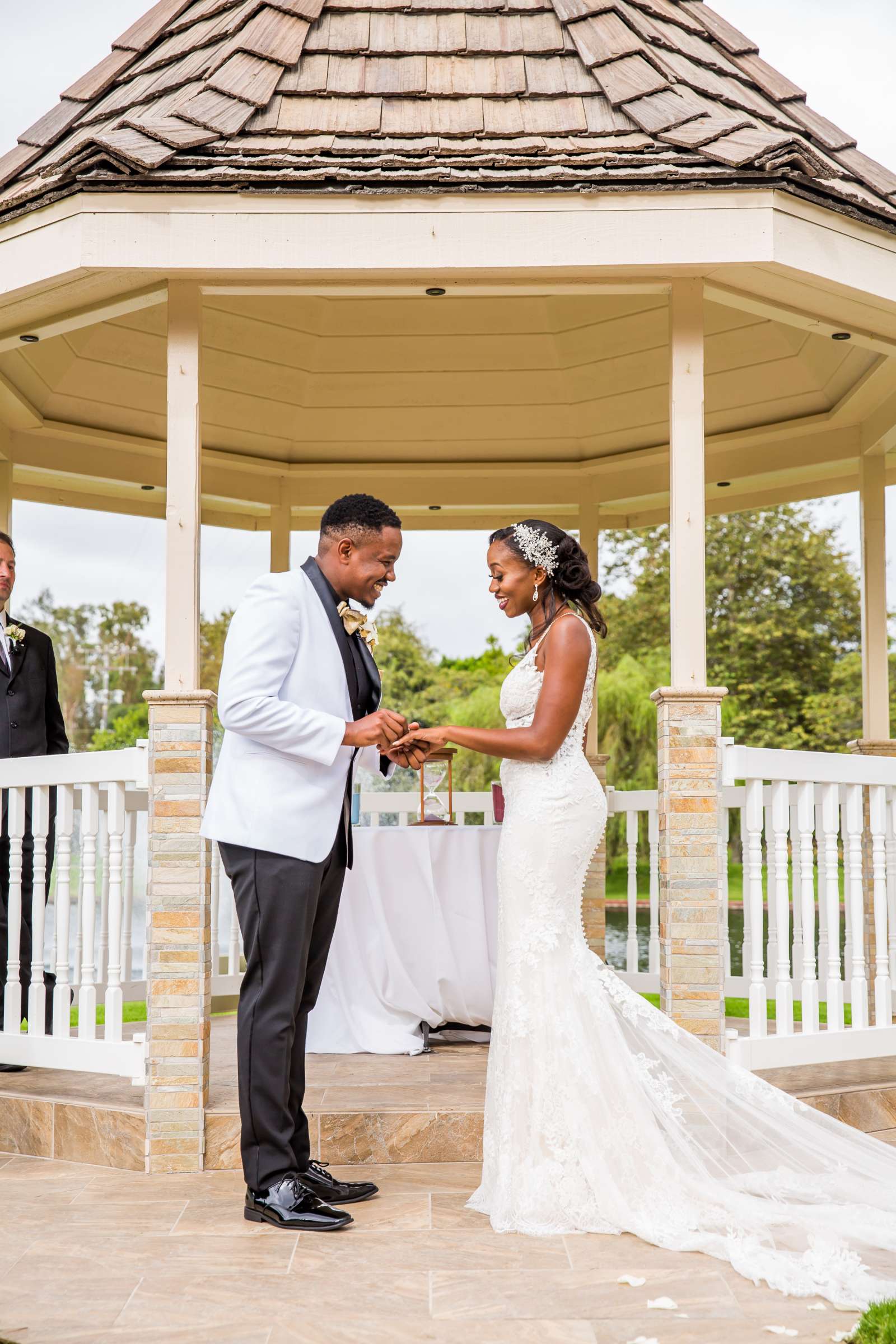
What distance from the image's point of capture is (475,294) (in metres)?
4.62

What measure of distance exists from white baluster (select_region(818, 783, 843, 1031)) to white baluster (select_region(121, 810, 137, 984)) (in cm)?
255

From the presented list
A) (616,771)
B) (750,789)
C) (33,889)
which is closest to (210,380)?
(33,889)

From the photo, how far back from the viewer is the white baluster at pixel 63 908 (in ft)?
14.5

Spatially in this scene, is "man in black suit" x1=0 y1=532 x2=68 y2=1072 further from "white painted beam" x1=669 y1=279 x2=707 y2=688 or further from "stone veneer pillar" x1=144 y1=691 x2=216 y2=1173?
"white painted beam" x1=669 y1=279 x2=707 y2=688

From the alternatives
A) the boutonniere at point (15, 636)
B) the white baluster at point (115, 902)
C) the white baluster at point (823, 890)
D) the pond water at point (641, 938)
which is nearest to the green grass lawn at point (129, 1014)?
the white baluster at point (115, 902)

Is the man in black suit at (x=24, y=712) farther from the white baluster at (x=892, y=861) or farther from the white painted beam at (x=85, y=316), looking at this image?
the white baluster at (x=892, y=861)

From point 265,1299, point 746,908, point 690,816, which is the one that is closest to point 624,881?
point 746,908

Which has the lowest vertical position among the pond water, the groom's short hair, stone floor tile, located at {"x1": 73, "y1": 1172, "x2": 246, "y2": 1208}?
the pond water

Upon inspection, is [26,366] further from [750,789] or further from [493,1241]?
[493,1241]

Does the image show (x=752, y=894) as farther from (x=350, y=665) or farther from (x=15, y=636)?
(x=15, y=636)

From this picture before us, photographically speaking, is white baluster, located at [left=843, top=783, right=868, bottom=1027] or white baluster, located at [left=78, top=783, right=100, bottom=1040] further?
white baluster, located at [left=843, top=783, right=868, bottom=1027]

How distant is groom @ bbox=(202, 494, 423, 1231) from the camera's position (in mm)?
3523

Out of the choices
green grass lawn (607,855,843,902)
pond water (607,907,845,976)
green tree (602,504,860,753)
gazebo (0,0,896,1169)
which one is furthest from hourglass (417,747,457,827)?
green grass lawn (607,855,843,902)

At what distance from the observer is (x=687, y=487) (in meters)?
4.45
